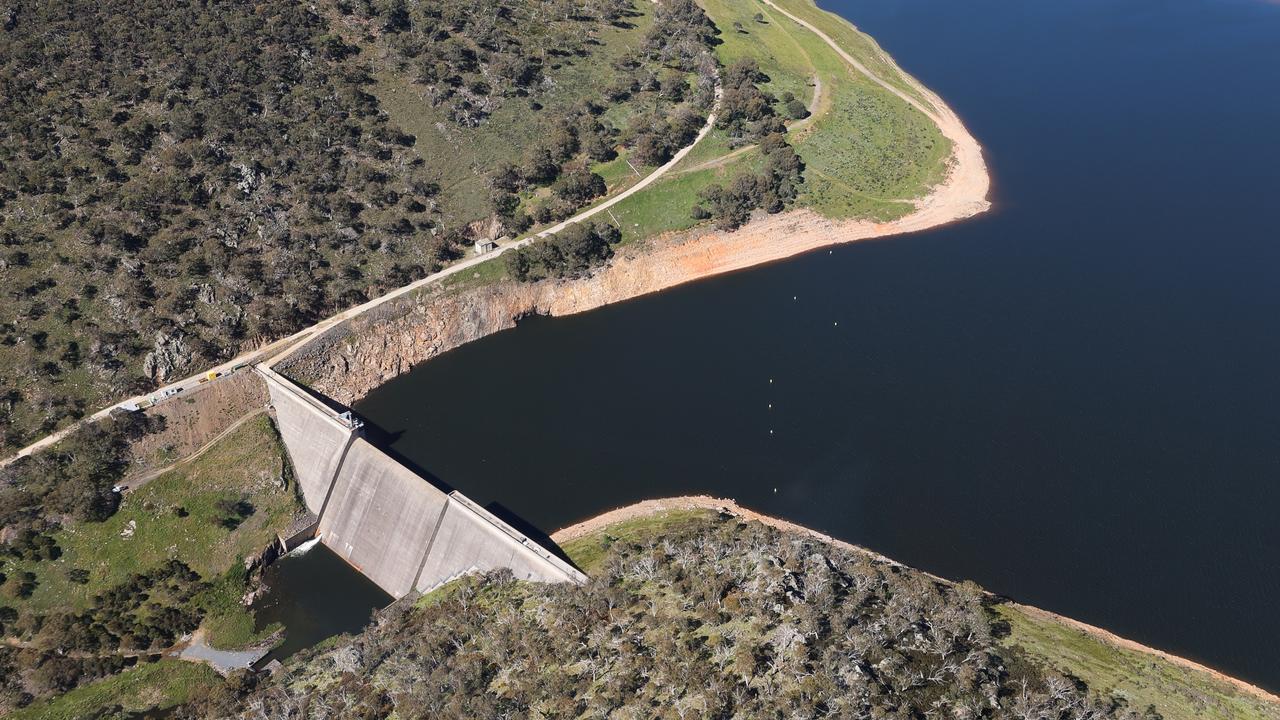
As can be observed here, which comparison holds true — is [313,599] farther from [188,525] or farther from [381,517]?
[188,525]

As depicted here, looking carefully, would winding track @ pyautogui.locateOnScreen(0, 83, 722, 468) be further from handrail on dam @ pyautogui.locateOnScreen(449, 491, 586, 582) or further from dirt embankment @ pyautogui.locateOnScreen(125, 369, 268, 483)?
handrail on dam @ pyautogui.locateOnScreen(449, 491, 586, 582)

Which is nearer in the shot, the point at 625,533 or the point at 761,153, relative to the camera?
the point at 625,533

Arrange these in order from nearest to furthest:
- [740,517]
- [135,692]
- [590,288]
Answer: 1. [135,692]
2. [740,517]
3. [590,288]

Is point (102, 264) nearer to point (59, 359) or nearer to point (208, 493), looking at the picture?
point (59, 359)

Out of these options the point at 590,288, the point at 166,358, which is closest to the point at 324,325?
the point at 166,358

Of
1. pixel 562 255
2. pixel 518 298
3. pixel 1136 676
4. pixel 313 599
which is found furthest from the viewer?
pixel 562 255

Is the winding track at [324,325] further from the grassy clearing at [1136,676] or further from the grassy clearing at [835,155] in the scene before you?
the grassy clearing at [1136,676]

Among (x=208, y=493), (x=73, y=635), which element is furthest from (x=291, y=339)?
(x=73, y=635)
